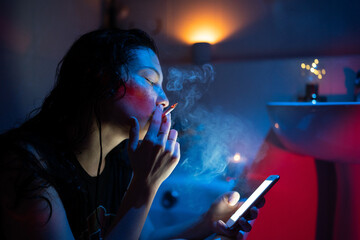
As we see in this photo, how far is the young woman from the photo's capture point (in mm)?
721

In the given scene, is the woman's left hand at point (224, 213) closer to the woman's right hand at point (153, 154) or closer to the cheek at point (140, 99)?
the woman's right hand at point (153, 154)

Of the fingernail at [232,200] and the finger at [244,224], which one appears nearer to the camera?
the finger at [244,224]

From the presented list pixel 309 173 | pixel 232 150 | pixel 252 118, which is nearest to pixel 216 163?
pixel 232 150

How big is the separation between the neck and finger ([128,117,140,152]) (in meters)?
0.07

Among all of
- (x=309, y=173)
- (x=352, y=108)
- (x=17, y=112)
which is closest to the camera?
(x=352, y=108)

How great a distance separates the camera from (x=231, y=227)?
0.85 meters

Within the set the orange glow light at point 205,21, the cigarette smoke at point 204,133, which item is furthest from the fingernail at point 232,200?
the orange glow light at point 205,21

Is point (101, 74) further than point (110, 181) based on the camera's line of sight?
No

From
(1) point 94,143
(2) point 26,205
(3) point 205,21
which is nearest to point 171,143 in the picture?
(1) point 94,143

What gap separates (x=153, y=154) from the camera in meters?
0.81

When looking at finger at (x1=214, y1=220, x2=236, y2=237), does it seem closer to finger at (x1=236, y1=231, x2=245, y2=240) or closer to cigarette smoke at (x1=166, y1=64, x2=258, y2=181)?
finger at (x1=236, y1=231, x2=245, y2=240)

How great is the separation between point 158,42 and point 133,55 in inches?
54.1

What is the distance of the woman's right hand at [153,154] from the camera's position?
802 mm

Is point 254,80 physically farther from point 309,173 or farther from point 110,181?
point 110,181
